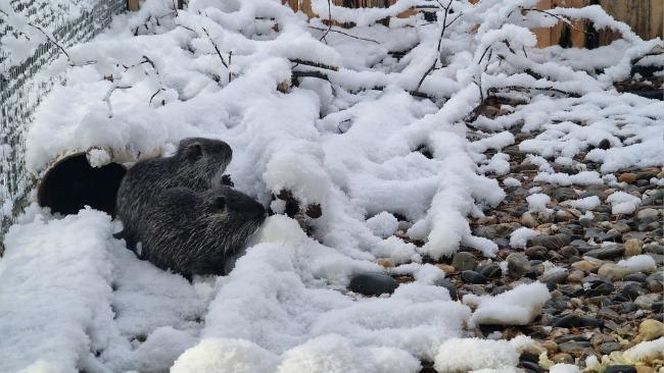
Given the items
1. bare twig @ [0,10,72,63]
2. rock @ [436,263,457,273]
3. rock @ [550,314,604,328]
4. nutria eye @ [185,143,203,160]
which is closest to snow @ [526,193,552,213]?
rock @ [436,263,457,273]

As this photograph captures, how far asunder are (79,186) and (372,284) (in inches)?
68.9

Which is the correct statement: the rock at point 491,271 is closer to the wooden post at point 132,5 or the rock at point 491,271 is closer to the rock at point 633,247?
the rock at point 633,247

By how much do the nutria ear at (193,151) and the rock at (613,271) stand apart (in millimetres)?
2018

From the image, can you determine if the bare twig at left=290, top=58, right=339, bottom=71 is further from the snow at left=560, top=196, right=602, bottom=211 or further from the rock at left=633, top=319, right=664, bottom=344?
the rock at left=633, top=319, right=664, bottom=344

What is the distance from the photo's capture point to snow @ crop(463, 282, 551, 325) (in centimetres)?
300

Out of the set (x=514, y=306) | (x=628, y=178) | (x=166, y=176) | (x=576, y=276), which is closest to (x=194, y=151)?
(x=166, y=176)

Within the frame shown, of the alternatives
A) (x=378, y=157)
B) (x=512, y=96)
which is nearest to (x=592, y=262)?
(x=378, y=157)

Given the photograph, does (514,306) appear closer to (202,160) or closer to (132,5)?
(202,160)

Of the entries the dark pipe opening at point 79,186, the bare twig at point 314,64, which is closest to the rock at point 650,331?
the dark pipe opening at point 79,186

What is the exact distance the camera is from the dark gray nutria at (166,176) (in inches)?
150

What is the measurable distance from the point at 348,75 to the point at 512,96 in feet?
4.39

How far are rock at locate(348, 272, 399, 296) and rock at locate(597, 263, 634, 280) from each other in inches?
34.7

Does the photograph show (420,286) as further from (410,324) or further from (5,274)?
(5,274)

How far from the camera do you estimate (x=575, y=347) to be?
2777 mm
